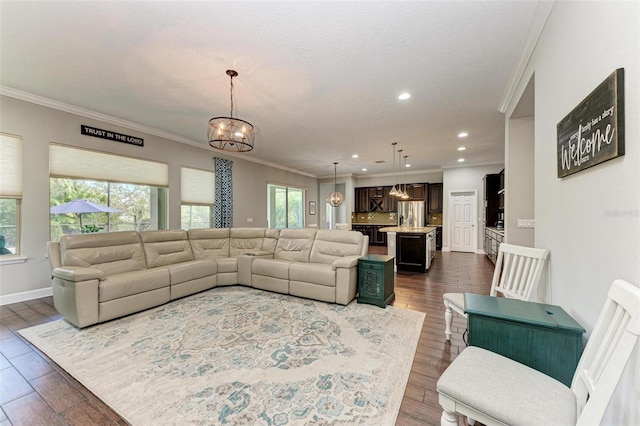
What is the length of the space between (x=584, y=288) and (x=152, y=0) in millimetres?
→ 3552

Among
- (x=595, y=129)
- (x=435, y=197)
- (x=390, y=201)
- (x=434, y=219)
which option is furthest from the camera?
(x=390, y=201)

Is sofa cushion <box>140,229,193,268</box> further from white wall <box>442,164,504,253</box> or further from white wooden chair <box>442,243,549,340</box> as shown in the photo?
white wall <box>442,164,504,253</box>

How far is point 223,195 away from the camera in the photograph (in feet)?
21.4

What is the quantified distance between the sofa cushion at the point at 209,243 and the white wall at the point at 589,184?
4.72 meters

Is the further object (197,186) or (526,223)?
(197,186)

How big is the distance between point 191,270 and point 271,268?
1225mm

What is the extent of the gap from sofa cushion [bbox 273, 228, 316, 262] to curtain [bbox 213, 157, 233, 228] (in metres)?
2.27

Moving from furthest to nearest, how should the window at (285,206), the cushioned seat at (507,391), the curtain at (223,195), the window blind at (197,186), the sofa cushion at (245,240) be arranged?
the window at (285,206)
the curtain at (223,195)
the window blind at (197,186)
the sofa cushion at (245,240)
the cushioned seat at (507,391)

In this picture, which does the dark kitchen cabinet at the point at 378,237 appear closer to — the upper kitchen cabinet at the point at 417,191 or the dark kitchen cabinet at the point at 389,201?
the dark kitchen cabinet at the point at 389,201

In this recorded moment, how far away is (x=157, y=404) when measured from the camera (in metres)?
1.77

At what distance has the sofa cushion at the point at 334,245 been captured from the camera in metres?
4.16

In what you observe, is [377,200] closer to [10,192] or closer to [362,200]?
[362,200]

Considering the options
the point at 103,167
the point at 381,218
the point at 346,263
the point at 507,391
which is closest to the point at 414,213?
the point at 381,218

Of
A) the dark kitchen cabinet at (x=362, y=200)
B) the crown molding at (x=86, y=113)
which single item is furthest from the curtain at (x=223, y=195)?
the dark kitchen cabinet at (x=362, y=200)
